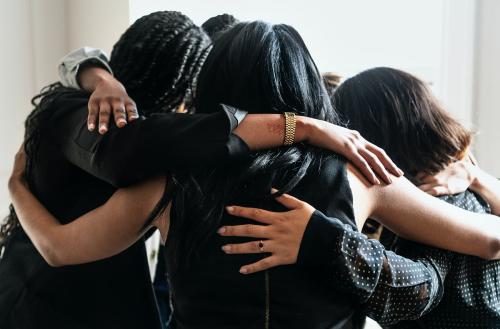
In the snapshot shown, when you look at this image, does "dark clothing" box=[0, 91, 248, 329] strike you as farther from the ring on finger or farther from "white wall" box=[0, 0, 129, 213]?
"white wall" box=[0, 0, 129, 213]

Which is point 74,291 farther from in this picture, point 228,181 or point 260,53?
point 260,53

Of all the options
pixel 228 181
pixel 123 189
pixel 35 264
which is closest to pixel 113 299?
pixel 35 264

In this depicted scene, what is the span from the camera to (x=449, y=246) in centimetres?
96

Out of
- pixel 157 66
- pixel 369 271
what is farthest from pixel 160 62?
pixel 369 271

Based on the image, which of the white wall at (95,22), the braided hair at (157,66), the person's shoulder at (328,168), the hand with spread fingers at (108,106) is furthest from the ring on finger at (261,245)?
the white wall at (95,22)

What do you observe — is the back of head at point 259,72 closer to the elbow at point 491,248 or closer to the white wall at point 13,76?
the elbow at point 491,248

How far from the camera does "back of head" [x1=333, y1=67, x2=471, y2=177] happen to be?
114cm

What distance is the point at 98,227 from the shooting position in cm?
89

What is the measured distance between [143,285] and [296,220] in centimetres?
44

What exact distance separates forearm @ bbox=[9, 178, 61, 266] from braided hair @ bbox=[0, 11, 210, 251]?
0.10 feet

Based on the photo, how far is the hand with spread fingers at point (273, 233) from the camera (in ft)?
2.67

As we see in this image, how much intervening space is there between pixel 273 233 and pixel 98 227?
296 mm

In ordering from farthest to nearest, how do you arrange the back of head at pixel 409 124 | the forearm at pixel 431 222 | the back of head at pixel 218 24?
1. the back of head at pixel 218 24
2. the back of head at pixel 409 124
3. the forearm at pixel 431 222

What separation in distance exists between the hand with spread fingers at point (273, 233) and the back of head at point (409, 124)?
41 centimetres
